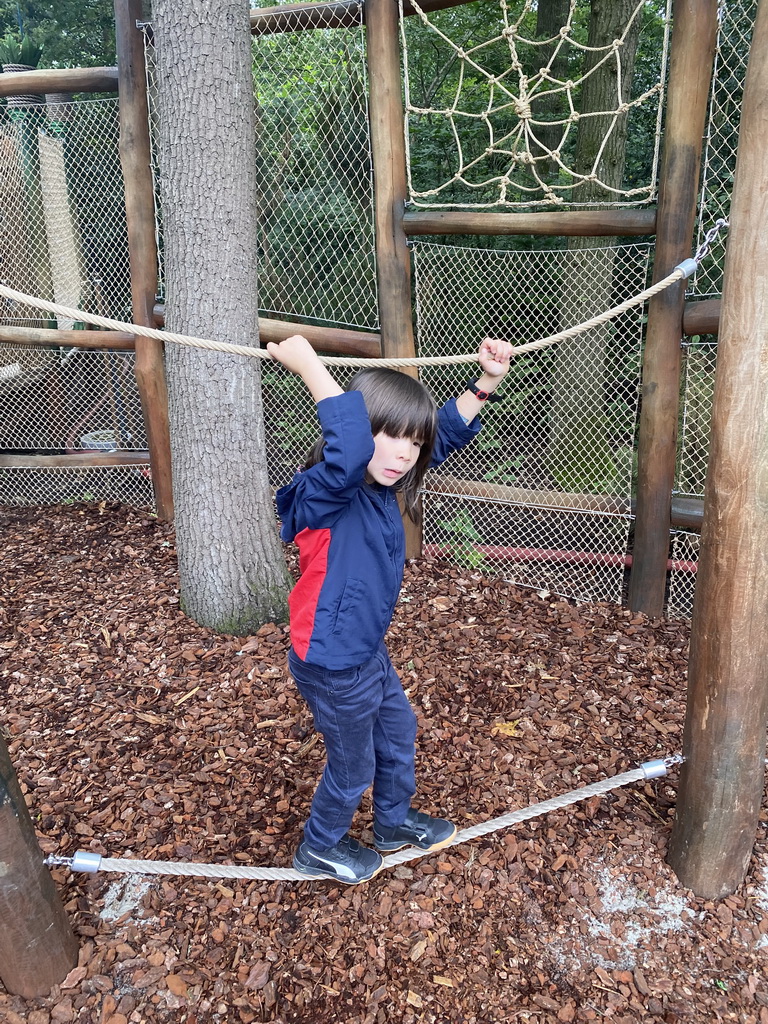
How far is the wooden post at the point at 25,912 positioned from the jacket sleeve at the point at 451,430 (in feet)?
4.13

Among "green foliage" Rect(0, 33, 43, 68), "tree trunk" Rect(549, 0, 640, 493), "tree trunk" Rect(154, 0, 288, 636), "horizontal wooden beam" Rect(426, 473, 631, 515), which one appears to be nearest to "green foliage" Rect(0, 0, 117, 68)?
"green foliage" Rect(0, 33, 43, 68)

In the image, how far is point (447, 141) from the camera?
696 cm

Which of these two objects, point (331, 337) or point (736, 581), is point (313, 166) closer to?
point (331, 337)

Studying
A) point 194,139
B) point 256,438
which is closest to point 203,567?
point 256,438

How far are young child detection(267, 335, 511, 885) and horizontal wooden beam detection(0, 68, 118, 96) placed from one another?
343 cm

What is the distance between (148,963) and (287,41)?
4.09 m

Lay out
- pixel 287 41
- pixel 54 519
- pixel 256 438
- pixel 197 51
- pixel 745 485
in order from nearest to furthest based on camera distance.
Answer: pixel 745 485 → pixel 197 51 → pixel 256 438 → pixel 287 41 → pixel 54 519

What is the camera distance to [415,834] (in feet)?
7.11

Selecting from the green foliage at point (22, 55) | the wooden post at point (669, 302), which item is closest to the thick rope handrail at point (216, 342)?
the wooden post at point (669, 302)

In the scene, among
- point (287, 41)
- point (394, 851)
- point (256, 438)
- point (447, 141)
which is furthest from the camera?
point (447, 141)

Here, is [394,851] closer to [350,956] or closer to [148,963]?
[350,956]

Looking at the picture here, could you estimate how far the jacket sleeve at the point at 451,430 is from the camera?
195 cm

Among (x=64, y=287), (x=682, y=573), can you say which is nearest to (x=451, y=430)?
(x=682, y=573)

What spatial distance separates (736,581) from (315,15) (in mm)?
3300
